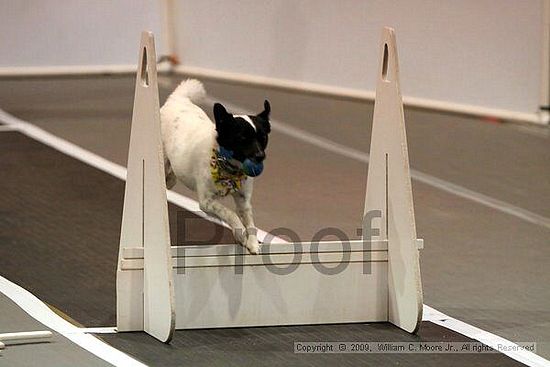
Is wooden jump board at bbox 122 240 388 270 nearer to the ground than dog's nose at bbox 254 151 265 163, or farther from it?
nearer to the ground

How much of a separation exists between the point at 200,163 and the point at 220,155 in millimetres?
126

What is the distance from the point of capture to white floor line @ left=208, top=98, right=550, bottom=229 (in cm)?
621

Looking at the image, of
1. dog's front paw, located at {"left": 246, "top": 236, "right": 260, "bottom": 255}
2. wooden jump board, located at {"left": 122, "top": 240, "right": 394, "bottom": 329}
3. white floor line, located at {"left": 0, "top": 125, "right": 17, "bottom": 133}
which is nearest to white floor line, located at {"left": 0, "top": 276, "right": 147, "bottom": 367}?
wooden jump board, located at {"left": 122, "top": 240, "right": 394, "bottom": 329}

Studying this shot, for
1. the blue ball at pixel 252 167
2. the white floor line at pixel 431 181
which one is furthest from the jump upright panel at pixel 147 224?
the white floor line at pixel 431 181

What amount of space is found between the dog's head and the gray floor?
1066 mm

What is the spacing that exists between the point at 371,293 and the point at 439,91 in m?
5.30

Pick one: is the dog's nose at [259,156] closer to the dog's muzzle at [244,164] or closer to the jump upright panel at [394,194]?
the dog's muzzle at [244,164]

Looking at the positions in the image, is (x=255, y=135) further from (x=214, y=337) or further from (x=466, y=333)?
(x=466, y=333)

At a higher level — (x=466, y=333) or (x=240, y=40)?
(x=240, y=40)

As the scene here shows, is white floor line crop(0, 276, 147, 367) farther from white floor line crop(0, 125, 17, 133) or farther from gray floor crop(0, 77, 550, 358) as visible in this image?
white floor line crop(0, 125, 17, 133)

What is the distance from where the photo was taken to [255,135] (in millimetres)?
4047

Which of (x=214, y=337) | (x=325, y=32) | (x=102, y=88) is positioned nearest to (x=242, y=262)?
(x=214, y=337)

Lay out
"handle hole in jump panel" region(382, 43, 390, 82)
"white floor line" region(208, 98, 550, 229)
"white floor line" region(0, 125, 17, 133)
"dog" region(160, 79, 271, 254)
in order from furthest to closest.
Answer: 1. "white floor line" region(0, 125, 17, 133)
2. "white floor line" region(208, 98, 550, 229)
3. "handle hole in jump panel" region(382, 43, 390, 82)
4. "dog" region(160, 79, 271, 254)

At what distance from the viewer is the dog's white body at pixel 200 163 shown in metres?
4.22
